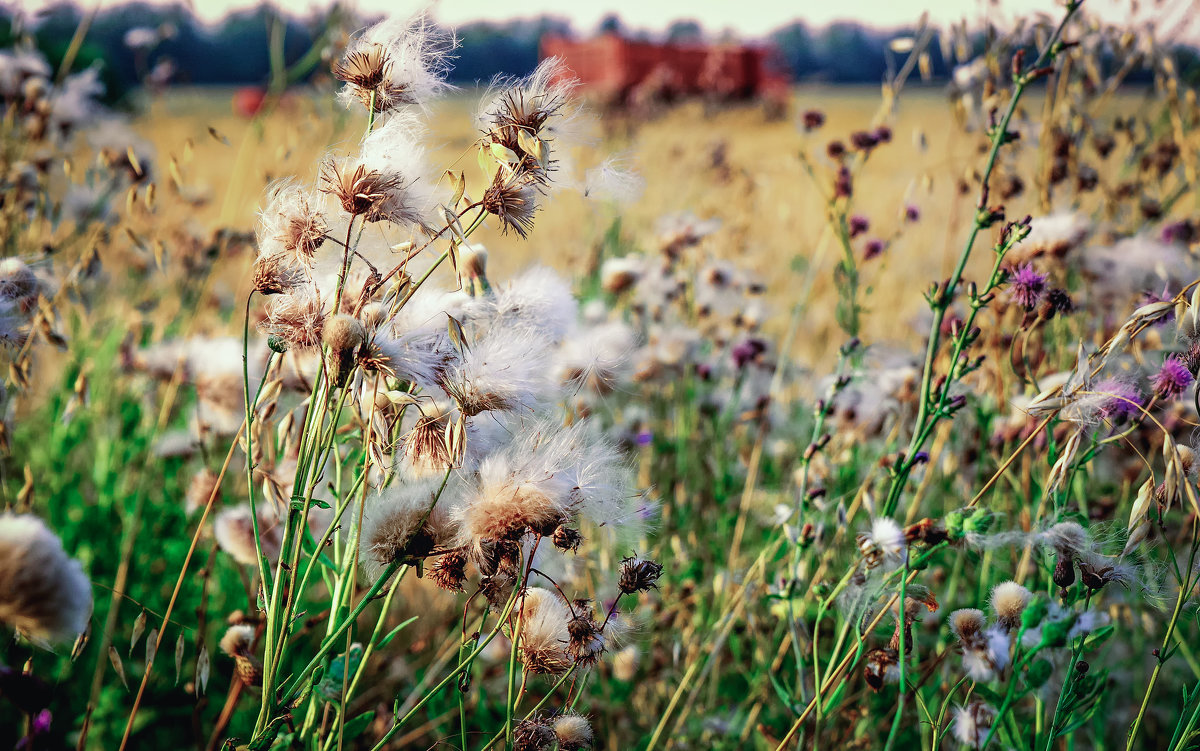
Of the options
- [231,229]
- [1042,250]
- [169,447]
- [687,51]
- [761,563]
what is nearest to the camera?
[761,563]

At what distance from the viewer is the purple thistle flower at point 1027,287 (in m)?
1.45

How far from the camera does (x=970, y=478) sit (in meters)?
2.33

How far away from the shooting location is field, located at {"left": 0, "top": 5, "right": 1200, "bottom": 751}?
40.2 inches

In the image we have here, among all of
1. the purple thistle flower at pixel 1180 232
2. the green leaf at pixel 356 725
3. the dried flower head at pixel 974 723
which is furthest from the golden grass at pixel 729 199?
the dried flower head at pixel 974 723

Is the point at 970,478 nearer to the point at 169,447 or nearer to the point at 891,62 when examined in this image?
the point at 891,62

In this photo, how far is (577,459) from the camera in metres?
1.06

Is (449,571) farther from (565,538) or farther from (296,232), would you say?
(296,232)

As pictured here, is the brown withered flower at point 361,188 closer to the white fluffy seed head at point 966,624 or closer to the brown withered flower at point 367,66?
the brown withered flower at point 367,66

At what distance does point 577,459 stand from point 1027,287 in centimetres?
94

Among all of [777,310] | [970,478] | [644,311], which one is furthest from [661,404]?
[777,310]

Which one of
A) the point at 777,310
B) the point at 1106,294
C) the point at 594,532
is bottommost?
the point at 777,310

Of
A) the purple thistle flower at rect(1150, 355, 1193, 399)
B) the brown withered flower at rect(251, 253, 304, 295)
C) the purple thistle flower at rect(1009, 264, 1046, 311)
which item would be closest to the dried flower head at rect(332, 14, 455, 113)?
the brown withered flower at rect(251, 253, 304, 295)

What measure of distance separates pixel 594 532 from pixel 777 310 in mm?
3165

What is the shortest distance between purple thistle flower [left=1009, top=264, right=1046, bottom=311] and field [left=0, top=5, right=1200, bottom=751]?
0.01m
